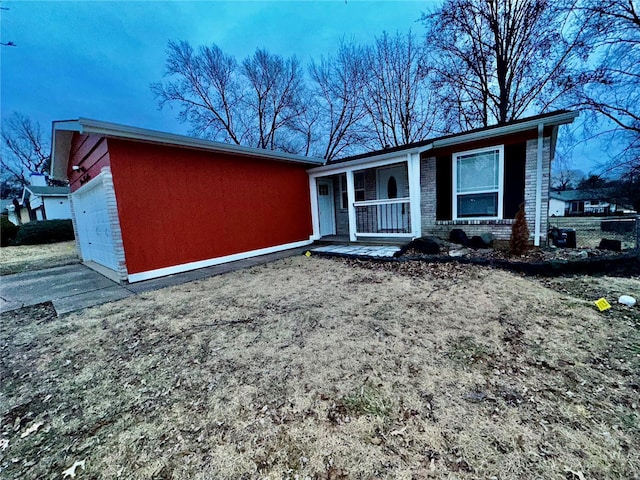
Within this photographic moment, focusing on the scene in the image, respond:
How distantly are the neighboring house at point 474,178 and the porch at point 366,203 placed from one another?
0.12 ft

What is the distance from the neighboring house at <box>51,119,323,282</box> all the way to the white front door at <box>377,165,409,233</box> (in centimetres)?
231

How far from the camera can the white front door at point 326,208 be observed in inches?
385

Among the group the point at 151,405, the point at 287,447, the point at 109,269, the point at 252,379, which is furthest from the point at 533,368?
the point at 109,269

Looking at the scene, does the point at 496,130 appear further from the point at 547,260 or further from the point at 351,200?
the point at 351,200

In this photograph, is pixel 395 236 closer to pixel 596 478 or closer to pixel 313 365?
pixel 313 365

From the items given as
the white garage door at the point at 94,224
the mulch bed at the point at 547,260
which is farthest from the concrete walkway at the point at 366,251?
the white garage door at the point at 94,224

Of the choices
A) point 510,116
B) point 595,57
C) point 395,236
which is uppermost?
point 595,57

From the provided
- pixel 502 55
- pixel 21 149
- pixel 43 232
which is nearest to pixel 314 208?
pixel 502 55

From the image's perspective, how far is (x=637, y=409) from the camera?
173 centimetres

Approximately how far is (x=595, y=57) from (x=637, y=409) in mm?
14609

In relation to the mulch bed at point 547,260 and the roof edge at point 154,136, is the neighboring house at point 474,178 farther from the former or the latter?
the roof edge at point 154,136

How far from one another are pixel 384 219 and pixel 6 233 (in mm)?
18474

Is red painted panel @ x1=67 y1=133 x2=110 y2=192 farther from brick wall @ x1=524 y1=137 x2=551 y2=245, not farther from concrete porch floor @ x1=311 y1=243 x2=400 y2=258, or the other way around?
brick wall @ x1=524 y1=137 x2=551 y2=245

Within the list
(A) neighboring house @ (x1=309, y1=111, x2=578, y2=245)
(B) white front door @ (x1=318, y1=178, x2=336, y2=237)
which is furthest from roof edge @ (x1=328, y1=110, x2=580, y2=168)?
(B) white front door @ (x1=318, y1=178, x2=336, y2=237)
